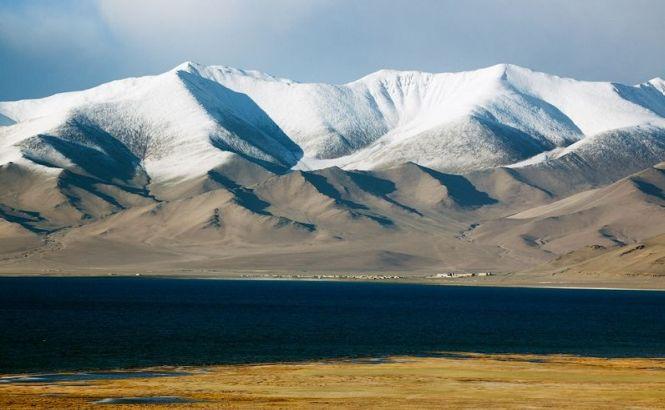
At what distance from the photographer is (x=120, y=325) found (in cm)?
12112

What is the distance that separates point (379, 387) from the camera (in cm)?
6506

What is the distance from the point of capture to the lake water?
292ft

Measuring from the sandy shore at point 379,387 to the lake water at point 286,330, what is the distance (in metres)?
10.3

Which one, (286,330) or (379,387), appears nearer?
(379,387)

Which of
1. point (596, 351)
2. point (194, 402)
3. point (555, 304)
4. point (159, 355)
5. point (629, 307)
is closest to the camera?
point (194, 402)

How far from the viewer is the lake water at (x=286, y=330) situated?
8912cm

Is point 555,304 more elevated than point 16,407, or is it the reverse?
point 16,407

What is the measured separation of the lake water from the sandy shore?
10262mm

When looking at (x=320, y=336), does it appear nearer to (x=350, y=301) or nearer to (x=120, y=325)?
(x=120, y=325)

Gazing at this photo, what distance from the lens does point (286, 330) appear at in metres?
118

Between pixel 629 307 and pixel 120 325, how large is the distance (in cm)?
8605

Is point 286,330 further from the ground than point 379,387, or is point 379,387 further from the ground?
point 379,387

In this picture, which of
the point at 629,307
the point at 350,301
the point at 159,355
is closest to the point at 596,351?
the point at 159,355

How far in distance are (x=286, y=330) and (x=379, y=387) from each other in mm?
53326
